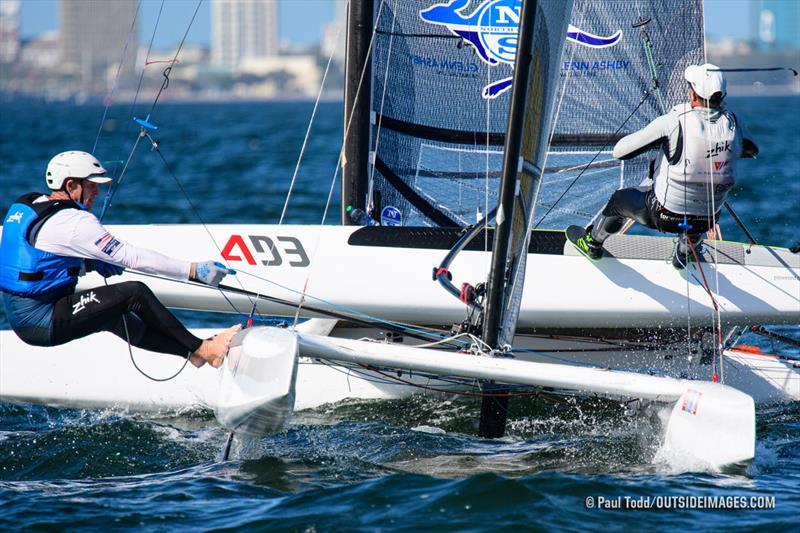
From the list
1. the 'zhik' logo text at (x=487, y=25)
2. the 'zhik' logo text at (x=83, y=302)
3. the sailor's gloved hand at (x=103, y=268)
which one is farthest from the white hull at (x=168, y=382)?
the 'zhik' logo text at (x=487, y=25)

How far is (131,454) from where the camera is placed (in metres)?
4.17

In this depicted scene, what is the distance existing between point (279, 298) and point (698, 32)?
2549 millimetres

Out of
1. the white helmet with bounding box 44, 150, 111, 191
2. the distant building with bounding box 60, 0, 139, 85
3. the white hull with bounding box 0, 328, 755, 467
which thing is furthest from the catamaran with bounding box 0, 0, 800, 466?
the distant building with bounding box 60, 0, 139, 85

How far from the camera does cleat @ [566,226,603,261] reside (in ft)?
15.7

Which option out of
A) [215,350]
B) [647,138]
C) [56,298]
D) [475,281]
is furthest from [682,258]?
[56,298]

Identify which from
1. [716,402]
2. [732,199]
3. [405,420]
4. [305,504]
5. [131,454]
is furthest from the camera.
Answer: [732,199]

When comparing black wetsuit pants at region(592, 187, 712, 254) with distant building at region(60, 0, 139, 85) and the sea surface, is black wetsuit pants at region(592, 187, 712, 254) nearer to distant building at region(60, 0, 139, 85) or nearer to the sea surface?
the sea surface

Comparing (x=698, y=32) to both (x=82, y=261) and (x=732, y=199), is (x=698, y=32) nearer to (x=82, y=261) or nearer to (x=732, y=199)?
(x=82, y=261)

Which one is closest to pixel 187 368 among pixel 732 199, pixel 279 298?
pixel 279 298

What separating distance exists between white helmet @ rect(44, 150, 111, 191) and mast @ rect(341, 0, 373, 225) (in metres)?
1.71

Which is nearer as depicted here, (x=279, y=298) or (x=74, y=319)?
(x=74, y=319)

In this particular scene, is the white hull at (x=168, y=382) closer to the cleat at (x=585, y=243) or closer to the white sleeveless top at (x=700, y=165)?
the cleat at (x=585, y=243)

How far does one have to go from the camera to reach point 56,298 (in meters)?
3.95

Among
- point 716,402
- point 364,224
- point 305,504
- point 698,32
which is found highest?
point 698,32
